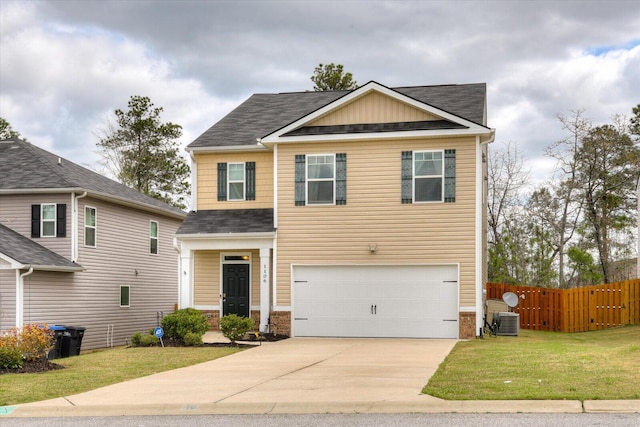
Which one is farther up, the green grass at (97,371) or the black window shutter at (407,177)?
the black window shutter at (407,177)

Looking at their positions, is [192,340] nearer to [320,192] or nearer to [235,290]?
[235,290]

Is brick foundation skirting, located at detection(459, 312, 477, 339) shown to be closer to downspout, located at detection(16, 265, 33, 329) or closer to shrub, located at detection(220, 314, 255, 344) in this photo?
shrub, located at detection(220, 314, 255, 344)

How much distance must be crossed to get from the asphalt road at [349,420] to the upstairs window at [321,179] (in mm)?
13013

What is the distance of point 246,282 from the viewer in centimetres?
2495

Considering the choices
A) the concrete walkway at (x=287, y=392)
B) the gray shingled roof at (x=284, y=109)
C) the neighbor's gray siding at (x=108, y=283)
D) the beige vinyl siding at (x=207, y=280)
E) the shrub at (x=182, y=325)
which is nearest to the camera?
the concrete walkway at (x=287, y=392)

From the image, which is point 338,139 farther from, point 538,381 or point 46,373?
point 538,381

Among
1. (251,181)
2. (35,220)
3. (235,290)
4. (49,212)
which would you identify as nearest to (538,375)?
(235,290)

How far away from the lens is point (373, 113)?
2312 cm

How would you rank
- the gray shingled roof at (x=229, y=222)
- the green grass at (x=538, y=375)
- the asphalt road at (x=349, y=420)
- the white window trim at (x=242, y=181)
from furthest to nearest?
1. the white window trim at (x=242, y=181)
2. the gray shingled roof at (x=229, y=222)
3. the green grass at (x=538, y=375)
4. the asphalt road at (x=349, y=420)

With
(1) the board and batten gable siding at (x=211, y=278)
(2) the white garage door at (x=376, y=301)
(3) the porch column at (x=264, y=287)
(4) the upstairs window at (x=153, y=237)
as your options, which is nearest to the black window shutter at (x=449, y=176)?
(2) the white garage door at (x=376, y=301)

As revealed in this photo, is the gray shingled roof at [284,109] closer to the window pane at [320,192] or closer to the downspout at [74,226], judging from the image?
the window pane at [320,192]

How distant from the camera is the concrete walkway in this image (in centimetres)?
1034

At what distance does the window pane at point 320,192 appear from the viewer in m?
23.0

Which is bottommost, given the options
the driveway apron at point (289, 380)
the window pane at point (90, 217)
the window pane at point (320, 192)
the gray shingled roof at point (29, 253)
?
the driveway apron at point (289, 380)
